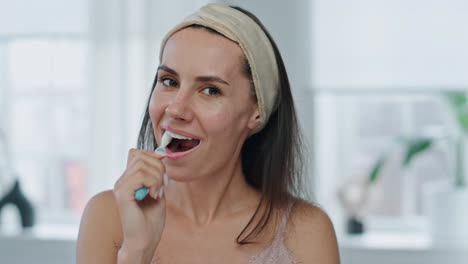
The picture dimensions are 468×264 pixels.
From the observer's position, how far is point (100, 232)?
59.5 inches

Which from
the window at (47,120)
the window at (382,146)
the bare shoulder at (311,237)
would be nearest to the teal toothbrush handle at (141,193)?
the bare shoulder at (311,237)

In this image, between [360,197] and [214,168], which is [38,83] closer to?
[360,197]

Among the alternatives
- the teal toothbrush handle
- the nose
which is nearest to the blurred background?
the nose

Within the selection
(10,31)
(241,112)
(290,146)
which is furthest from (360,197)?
(10,31)

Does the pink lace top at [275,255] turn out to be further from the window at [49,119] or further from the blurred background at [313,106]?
the window at [49,119]

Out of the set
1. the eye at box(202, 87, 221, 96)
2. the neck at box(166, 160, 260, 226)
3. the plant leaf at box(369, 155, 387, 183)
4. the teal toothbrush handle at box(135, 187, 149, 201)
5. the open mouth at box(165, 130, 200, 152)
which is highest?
the eye at box(202, 87, 221, 96)

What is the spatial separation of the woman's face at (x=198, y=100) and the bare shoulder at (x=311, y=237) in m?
0.28

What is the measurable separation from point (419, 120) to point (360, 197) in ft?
1.61

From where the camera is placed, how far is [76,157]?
364 cm

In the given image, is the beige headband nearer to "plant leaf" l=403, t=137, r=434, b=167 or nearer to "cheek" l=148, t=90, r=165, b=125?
"cheek" l=148, t=90, r=165, b=125

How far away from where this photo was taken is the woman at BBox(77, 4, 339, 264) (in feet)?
4.29

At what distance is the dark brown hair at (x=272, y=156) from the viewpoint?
164cm

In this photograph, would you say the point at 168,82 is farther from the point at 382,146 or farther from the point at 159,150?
the point at 382,146

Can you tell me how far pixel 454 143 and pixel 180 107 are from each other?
5.94 ft
